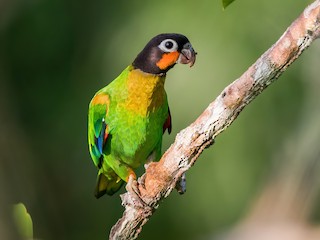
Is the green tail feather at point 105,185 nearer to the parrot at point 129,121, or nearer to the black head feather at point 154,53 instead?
the parrot at point 129,121

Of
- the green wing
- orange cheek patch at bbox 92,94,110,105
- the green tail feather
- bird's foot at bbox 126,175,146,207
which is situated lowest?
bird's foot at bbox 126,175,146,207

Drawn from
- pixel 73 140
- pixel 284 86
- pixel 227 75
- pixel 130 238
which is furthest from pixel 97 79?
pixel 130 238

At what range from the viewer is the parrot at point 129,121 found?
2.31 m

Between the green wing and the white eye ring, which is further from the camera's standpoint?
the green wing

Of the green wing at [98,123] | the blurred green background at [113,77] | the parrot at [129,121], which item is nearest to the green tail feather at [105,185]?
the parrot at [129,121]

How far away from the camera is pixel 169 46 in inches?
81.7

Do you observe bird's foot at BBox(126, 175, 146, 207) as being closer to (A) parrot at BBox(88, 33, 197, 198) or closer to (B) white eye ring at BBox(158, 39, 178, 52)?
(A) parrot at BBox(88, 33, 197, 198)

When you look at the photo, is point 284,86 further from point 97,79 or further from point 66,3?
point 66,3

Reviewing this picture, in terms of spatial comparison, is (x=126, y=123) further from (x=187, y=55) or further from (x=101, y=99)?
(x=187, y=55)

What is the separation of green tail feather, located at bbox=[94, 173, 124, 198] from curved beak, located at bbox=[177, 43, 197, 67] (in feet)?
Answer: 2.24

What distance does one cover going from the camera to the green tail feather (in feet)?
8.56

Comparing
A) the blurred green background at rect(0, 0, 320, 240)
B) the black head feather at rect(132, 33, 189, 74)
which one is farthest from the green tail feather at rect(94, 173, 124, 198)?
the blurred green background at rect(0, 0, 320, 240)

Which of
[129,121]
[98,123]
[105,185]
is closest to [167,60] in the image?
[129,121]

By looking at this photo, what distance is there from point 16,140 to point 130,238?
4.06 m
